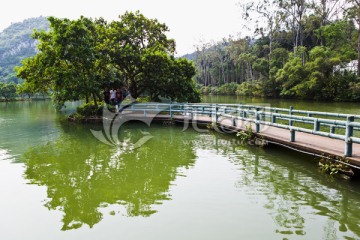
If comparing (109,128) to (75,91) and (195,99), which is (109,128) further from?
(195,99)

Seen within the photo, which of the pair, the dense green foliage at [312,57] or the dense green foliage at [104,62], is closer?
the dense green foliage at [104,62]

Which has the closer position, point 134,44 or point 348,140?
Result: point 348,140

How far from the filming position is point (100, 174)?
28.6 ft

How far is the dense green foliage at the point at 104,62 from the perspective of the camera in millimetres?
19844

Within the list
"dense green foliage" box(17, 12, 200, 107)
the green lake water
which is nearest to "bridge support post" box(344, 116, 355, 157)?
the green lake water

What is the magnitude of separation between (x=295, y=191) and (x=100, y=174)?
17.8 ft

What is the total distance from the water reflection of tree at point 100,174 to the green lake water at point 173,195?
26mm

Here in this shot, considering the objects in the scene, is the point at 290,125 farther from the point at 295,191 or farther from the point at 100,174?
the point at 100,174

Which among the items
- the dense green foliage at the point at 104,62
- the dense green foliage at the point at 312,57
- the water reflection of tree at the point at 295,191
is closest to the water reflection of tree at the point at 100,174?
the water reflection of tree at the point at 295,191

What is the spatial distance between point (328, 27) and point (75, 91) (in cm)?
4063

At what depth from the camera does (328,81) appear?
4162cm

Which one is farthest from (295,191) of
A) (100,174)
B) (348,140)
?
(100,174)

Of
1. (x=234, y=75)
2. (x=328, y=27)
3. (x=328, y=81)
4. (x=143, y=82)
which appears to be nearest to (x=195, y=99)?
(x=143, y=82)

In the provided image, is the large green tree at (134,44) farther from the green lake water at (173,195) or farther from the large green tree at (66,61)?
the green lake water at (173,195)
